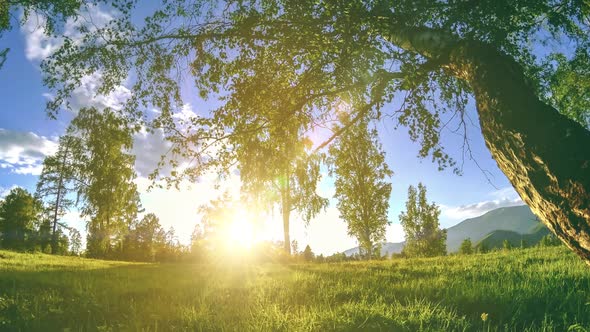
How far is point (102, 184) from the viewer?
122ft

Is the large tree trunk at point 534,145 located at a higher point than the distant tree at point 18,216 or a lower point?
lower

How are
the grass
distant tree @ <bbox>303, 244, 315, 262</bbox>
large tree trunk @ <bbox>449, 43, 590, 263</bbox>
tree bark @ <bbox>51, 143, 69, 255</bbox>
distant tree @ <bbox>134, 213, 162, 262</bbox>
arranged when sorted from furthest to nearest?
distant tree @ <bbox>134, 213, 162, 262</bbox>, tree bark @ <bbox>51, 143, 69, 255</bbox>, distant tree @ <bbox>303, 244, 315, 262</bbox>, the grass, large tree trunk @ <bbox>449, 43, 590, 263</bbox>

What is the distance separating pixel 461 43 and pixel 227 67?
436 cm

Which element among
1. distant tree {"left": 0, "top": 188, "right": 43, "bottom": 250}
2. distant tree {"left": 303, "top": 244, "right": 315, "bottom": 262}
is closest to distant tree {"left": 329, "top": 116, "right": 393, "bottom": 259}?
distant tree {"left": 303, "top": 244, "right": 315, "bottom": 262}

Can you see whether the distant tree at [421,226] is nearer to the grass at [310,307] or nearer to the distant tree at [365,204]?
the distant tree at [365,204]

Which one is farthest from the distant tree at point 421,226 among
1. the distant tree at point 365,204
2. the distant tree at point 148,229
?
the distant tree at point 148,229

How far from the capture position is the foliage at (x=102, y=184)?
3684 centimetres

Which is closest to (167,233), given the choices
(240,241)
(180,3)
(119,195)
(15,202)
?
(15,202)

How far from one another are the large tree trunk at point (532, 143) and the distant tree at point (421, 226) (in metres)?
54.8

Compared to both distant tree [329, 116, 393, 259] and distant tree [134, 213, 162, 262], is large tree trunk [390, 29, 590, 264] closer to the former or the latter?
distant tree [329, 116, 393, 259]

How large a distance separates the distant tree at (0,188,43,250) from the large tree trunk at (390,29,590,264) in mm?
56517

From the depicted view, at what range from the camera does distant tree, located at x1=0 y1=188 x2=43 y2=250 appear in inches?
1916

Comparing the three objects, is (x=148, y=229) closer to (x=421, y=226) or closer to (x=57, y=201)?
(x=57, y=201)

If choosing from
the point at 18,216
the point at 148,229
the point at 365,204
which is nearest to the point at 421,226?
the point at 365,204
